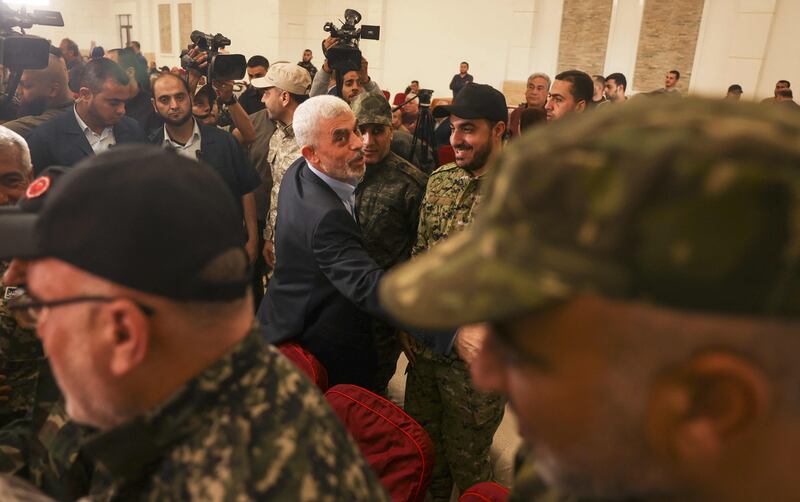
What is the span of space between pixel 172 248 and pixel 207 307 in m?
Answer: 0.10

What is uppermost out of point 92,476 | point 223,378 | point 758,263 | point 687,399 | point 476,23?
point 476,23

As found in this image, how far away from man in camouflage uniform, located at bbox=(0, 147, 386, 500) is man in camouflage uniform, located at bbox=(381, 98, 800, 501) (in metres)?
0.34

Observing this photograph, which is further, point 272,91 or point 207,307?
point 272,91

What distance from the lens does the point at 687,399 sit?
48 centimetres

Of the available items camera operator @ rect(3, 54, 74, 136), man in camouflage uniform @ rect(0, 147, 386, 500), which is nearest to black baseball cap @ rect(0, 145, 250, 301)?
man in camouflage uniform @ rect(0, 147, 386, 500)

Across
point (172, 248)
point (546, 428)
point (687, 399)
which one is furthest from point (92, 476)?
point (687, 399)

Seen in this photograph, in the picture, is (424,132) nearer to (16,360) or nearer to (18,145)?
(18,145)

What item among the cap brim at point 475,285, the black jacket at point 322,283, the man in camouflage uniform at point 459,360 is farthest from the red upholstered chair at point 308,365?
the cap brim at point 475,285

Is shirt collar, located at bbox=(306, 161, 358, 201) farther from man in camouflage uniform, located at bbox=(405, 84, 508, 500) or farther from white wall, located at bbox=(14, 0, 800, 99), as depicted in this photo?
white wall, located at bbox=(14, 0, 800, 99)

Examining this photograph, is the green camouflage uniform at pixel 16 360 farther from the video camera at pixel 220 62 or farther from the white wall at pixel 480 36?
the white wall at pixel 480 36

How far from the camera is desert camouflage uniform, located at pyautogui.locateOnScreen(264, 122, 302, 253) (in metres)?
3.16

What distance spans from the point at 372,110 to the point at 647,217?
234cm

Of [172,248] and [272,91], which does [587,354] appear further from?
[272,91]

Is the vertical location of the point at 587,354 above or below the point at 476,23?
below
